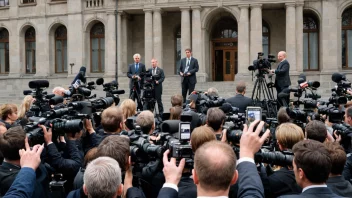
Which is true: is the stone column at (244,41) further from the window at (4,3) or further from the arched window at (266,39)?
the window at (4,3)

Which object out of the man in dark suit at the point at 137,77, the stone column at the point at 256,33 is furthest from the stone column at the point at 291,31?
the man in dark suit at the point at 137,77

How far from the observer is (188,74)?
16266 mm

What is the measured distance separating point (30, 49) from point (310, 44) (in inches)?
920

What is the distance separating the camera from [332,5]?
27938 millimetres

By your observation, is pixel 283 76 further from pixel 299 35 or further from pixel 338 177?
pixel 299 35

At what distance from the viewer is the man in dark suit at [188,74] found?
16422mm

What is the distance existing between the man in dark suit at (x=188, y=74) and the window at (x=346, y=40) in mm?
17104

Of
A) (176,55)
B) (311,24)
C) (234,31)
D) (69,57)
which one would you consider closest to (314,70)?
(311,24)

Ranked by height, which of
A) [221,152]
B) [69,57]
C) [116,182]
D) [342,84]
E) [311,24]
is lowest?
[116,182]

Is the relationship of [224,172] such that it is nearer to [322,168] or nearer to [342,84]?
[322,168]

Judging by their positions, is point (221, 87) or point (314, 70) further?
point (314, 70)

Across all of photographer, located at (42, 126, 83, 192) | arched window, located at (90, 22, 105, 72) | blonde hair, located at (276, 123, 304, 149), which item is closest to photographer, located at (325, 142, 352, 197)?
blonde hair, located at (276, 123, 304, 149)

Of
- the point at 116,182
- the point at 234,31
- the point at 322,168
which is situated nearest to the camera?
the point at 116,182

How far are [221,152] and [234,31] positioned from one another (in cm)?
3049
